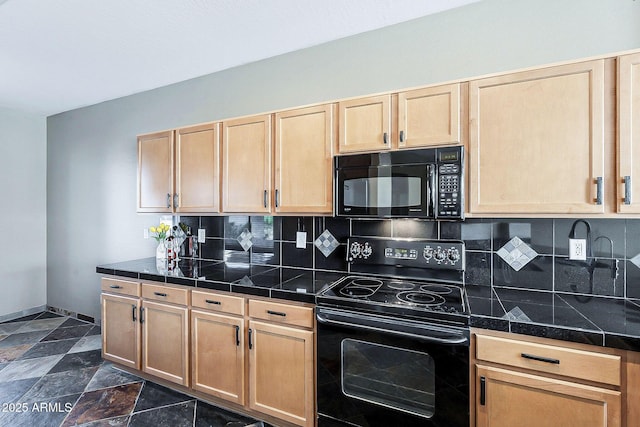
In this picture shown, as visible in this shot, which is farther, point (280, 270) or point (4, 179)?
point (4, 179)

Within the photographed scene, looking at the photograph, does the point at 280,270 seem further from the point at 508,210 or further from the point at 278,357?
the point at 508,210

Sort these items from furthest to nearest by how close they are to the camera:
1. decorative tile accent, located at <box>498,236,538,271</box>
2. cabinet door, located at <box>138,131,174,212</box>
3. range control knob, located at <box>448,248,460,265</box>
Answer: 1. cabinet door, located at <box>138,131,174,212</box>
2. range control knob, located at <box>448,248,460,265</box>
3. decorative tile accent, located at <box>498,236,538,271</box>

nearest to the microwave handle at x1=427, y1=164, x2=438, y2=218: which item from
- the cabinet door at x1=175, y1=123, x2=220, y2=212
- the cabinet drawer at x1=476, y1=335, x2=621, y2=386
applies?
the cabinet drawer at x1=476, y1=335, x2=621, y2=386

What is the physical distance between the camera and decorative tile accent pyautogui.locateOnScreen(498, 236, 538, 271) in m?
1.81

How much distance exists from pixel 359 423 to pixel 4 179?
189 inches

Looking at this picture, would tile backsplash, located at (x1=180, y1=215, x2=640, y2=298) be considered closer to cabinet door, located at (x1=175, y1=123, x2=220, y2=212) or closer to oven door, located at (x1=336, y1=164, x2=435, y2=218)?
oven door, located at (x1=336, y1=164, x2=435, y2=218)

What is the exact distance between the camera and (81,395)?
229 centimetres

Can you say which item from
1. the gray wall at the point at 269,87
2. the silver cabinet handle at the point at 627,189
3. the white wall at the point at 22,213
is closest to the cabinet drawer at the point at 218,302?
the gray wall at the point at 269,87

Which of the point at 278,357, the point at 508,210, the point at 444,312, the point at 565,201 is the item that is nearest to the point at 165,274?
the point at 278,357

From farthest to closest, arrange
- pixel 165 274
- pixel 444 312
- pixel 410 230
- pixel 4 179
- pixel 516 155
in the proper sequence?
1. pixel 4 179
2. pixel 165 274
3. pixel 410 230
4. pixel 516 155
5. pixel 444 312

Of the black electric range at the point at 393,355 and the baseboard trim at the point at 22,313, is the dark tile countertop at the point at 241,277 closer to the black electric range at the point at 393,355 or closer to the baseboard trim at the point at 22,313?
the black electric range at the point at 393,355

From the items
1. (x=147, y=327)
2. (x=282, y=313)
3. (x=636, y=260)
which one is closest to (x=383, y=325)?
(x=282, y=313)

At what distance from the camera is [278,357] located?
5.97 feet

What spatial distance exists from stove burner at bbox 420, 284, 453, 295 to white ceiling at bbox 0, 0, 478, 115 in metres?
1.78
